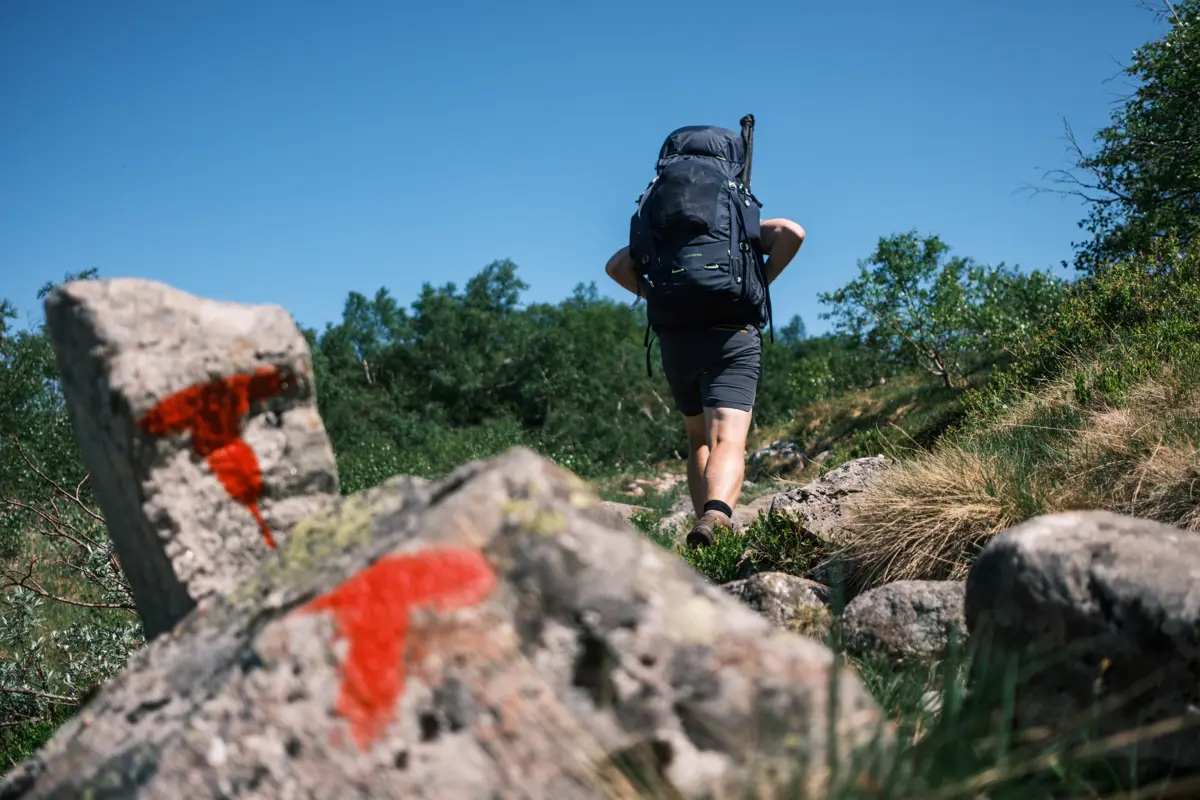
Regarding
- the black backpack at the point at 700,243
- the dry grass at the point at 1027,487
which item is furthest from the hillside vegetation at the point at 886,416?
the black backpack at the point at 700,243

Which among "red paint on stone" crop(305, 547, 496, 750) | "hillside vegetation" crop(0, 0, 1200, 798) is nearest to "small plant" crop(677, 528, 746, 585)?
"hillside vegetation" crop(0, 0, 1200, 798)

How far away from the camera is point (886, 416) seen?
1541 cm

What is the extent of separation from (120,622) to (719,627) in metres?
5.61

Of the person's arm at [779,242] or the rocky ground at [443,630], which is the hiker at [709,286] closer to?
the person's arm at [779,242]

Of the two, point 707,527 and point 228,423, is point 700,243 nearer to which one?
point 707,527

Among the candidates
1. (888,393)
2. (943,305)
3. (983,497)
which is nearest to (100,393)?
(983,497)

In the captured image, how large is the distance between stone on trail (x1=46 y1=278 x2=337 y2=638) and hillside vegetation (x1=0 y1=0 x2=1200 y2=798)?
1.70 metres

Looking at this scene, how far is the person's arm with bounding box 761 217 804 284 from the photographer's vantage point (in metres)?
5.04

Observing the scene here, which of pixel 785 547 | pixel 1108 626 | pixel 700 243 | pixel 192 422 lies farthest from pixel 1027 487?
pixel 192 422

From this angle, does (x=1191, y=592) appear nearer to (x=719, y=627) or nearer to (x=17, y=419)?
(x=719, y=627)

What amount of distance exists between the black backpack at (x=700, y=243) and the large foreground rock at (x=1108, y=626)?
2538 mm

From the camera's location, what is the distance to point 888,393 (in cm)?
1720

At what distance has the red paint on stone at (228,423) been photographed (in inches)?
93.8

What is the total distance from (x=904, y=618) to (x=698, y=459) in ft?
5.49
